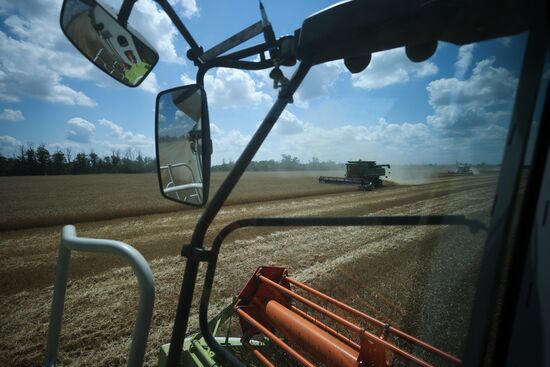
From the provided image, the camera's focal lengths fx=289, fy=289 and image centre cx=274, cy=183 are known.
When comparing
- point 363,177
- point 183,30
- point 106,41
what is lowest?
point 363,177

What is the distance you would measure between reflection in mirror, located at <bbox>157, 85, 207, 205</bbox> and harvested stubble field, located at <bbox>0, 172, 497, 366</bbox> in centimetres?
103

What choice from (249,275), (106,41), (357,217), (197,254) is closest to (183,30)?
(106,41)

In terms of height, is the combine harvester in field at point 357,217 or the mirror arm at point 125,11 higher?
the mirror arm at point 125,11

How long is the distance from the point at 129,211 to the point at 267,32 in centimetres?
1274

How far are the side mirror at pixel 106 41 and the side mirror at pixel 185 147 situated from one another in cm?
19

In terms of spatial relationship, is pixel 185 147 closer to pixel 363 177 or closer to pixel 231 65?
pixel 231 65

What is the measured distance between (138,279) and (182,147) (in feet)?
2.22

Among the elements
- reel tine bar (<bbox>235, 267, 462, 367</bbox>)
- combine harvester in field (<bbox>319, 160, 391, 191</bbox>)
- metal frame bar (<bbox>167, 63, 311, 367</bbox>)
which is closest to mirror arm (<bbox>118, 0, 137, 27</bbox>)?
metal frame bar (<bbox>167, 63, 311, 367</bbox>)

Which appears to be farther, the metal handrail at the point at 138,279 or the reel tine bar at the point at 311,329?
the reel tine bar at the point at 311,329

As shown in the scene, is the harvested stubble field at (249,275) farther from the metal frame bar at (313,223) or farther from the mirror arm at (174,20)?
the mirror arm at (174,20)

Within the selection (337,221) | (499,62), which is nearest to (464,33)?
(499,62)

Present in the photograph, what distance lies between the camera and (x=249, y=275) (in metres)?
5.11

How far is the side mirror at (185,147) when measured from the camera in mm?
1304

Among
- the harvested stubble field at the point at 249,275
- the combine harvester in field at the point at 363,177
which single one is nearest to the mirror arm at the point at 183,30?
the harvested stubble field at the point at 249,275
